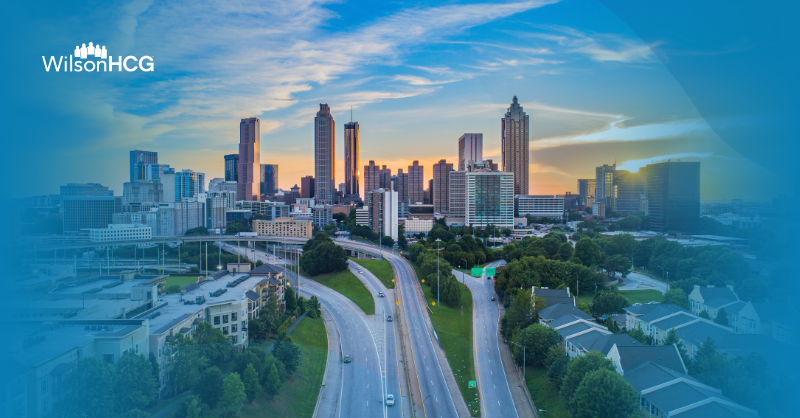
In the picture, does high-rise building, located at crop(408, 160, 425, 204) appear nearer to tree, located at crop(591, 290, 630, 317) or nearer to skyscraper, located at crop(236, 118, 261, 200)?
skyscraper, located at crop(236, 118, 261, 200)

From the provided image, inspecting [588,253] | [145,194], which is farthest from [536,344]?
[588,253]

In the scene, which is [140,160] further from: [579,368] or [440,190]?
[440,190]

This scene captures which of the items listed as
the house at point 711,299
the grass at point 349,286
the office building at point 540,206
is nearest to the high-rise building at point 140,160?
the grass at point 349,286

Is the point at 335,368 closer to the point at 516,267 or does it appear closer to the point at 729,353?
the point at 729,353

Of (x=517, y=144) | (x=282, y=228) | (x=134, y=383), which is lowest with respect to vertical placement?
(x=282, y=228)

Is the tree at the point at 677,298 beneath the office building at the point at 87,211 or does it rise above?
beneath

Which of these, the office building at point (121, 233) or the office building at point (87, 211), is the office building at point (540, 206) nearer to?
the office building at point (121, 233)
